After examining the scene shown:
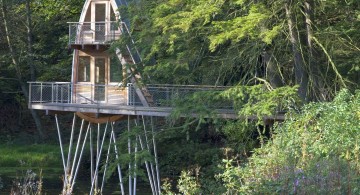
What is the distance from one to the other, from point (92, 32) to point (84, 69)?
1735 millimetres

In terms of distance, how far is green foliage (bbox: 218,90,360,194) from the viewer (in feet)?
31.9

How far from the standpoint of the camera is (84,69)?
30.2 meters

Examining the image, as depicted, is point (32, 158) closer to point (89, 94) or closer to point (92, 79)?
point (92, 79)

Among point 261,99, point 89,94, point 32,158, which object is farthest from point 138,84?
point 32,158

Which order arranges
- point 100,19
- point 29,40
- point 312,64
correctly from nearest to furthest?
point 312,64 → point 100,19 → point 29,40

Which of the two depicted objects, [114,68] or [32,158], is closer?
[114,68]

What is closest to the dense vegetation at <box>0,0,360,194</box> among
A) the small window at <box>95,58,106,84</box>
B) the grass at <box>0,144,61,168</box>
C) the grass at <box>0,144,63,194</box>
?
the small window at <box>95,58,106,84</box>

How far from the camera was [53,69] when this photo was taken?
135 feet

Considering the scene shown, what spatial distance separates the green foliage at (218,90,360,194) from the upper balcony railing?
12261 mm

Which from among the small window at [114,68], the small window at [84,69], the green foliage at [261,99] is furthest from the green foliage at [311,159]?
the small window at [84,69]

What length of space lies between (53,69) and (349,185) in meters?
33.1

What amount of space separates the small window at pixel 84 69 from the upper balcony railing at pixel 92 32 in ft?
3.30

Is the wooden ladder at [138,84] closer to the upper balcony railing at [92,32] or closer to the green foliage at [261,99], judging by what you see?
the upper balcony railing at [92,32]

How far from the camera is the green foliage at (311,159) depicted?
31.9ft
